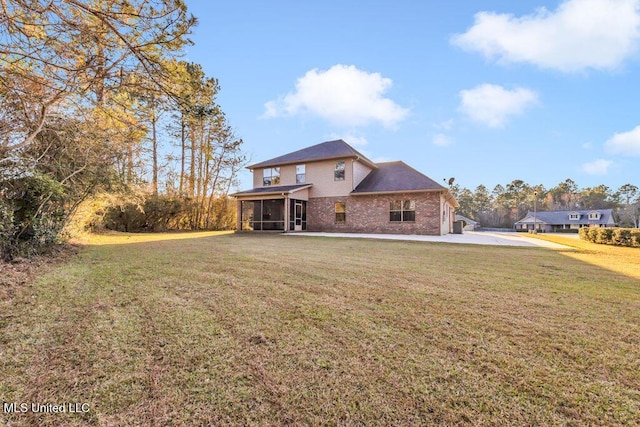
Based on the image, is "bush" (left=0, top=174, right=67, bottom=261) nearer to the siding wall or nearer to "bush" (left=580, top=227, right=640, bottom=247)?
the siding wall

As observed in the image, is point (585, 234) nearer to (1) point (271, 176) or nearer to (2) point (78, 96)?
(1) point (271, 176)

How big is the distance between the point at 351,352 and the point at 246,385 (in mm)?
886

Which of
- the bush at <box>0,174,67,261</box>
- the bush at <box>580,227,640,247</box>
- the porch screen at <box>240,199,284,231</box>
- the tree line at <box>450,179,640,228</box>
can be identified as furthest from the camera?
the tree line at <box>450,179,640,228</box>

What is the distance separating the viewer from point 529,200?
61.5 metres

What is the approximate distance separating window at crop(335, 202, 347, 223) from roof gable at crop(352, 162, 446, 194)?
1212 mm

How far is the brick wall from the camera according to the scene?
15469 mm

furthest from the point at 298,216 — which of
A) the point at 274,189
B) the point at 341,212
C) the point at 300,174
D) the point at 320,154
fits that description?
the point at 320,154

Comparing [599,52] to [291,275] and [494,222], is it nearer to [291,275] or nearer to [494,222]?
[291,275]

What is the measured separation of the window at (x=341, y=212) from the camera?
17594 mm

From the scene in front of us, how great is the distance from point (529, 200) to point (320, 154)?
207 ft

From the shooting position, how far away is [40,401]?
1796mm

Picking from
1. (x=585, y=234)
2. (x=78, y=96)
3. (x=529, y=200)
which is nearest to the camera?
(x=78, y=96)

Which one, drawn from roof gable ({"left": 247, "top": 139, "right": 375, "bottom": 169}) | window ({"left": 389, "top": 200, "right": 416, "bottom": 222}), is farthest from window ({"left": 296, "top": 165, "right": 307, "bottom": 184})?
window ({"left": 389, "top": 200, "right": 416, "bottom": 222})

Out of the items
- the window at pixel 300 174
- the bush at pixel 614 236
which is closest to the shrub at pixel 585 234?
the bush at pixel 614 236
